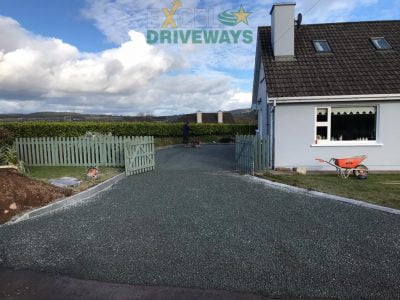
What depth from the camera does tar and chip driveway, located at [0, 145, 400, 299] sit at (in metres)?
4.09

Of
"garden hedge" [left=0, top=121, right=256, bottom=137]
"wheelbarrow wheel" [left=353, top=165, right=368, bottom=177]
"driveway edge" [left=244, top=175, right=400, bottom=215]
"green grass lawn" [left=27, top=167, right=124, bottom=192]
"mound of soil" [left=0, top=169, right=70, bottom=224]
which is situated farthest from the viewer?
"garden hedge" [left=0, top=121, right=256, bottom=137]

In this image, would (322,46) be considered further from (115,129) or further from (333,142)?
(115,129)

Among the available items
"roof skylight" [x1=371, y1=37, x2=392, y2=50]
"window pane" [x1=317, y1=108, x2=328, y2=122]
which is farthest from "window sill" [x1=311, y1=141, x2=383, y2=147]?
"roof skylight" [x1=371, y1=37, x2=392, y2=50]

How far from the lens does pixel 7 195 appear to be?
752 centimetres

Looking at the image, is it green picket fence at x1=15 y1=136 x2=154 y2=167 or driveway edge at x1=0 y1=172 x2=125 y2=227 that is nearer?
driveway edge at x1=0 y1=172 x2=125 y2=227

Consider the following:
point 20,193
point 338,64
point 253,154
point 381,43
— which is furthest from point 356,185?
point 20,193

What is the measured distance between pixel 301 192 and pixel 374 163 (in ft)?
18.4

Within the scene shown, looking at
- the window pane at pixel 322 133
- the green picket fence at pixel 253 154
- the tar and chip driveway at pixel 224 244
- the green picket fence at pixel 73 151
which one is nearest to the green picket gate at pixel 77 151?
the green picket fence at pixel 73 151

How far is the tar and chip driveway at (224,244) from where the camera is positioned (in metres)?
4.09

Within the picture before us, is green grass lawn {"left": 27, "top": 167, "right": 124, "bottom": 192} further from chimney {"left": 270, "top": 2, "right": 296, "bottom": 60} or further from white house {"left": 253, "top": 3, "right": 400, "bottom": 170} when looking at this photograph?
chimney {"left": 270, "top": 2, "right": 296, "bottom": 60}

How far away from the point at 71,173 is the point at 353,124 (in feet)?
35.9

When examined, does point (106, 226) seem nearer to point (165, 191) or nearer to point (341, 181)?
A: point (165, 191)

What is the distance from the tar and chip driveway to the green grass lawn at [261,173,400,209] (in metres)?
1.00

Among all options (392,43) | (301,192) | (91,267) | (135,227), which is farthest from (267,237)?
(392,43)
